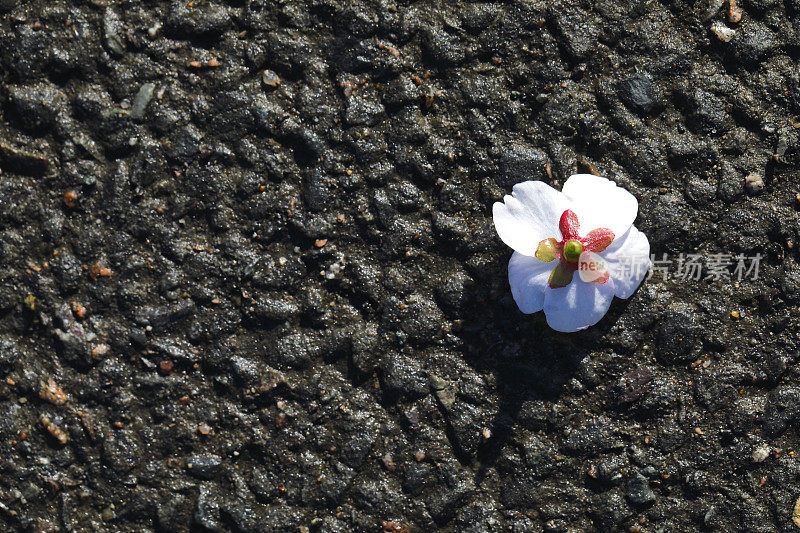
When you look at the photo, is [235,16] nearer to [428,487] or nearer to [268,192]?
[268,192]

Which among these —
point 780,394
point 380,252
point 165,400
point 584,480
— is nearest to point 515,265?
point 380,252

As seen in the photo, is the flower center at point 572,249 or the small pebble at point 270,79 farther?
the small pebble at point 270,79

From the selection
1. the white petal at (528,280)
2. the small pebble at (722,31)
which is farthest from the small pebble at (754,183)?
the white petal at (528,280)

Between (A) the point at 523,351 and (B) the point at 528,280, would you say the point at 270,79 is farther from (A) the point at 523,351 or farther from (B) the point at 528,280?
(A) the point at 523,351

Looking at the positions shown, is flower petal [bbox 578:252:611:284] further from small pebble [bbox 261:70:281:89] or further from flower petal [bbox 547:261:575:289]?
small pebble [bbox 261:70:281:89]

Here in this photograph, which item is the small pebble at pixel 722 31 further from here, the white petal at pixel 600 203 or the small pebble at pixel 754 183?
the white petal at pixel 600 203

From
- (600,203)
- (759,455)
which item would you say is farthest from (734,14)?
(759,455)

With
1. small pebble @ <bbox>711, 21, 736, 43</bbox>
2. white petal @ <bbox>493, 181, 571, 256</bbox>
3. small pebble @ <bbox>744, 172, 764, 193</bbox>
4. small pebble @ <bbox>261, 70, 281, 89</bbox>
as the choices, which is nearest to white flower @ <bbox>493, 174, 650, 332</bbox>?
white petal @ <bbox>493, 181, 571, 256</bbox>
